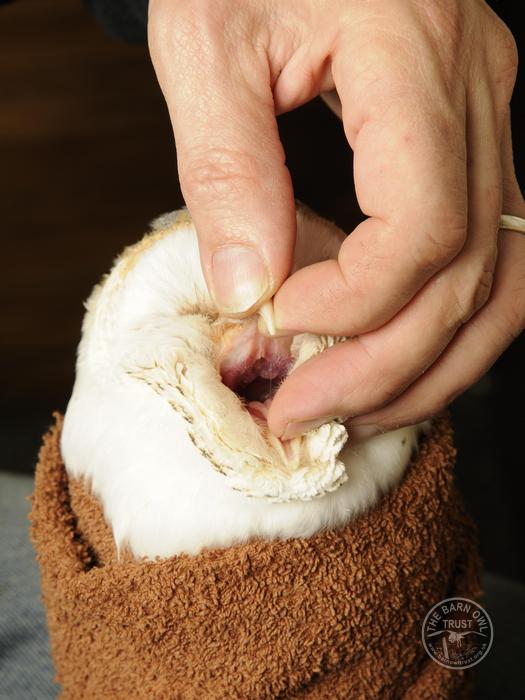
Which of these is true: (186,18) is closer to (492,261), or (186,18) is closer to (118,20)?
(492,261)

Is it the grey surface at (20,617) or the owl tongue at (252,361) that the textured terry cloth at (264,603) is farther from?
the grey surface at (20,617)

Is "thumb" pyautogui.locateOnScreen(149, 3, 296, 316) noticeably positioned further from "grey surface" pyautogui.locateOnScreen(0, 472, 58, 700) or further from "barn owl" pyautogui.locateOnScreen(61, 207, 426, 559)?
"grey surface" pyautogui.locateOnScreen(0, 472, 58, 700)

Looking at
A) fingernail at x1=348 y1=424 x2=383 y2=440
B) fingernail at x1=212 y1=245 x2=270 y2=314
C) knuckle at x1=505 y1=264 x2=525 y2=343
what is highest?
fingernail at x1=212 y1=245 x2=270 y2=314

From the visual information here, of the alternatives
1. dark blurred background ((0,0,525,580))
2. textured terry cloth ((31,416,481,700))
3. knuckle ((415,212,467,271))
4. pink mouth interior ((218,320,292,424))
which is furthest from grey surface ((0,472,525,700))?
dark blurred background ((0,0,525,580))

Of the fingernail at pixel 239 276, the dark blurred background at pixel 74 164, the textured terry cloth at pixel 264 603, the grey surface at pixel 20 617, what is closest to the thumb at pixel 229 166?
the fingernail at pixel 239 276

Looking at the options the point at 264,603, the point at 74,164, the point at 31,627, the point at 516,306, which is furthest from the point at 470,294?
the point at 74,164

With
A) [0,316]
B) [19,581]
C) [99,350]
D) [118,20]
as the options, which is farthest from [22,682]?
[0,316]
